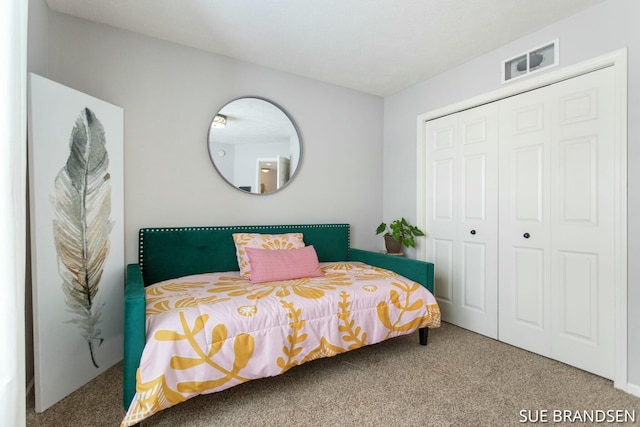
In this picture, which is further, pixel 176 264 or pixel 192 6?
pixel 176 264

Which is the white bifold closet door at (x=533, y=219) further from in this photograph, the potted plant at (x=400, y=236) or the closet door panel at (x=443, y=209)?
the potted plant at (x=400, y=236)

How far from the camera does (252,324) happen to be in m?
1.70

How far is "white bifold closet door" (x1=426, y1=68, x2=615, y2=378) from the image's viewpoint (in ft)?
6.72

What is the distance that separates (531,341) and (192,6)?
11.3 ft

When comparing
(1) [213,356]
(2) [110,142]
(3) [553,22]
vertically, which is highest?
(3) [553,22]

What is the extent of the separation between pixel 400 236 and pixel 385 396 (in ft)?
5.59

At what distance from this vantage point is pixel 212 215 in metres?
2.72

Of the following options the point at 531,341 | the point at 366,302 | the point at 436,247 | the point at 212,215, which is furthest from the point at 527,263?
the point at 212,215

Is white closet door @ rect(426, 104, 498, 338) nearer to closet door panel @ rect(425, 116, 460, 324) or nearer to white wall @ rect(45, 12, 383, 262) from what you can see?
closet door panel @ rect(425, 116, 460, 324)

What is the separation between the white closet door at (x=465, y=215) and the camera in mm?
2686

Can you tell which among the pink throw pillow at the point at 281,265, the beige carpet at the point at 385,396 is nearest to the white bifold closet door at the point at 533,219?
the beige carpet at the point at 385,396

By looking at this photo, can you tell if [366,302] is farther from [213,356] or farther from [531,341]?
[531,341]

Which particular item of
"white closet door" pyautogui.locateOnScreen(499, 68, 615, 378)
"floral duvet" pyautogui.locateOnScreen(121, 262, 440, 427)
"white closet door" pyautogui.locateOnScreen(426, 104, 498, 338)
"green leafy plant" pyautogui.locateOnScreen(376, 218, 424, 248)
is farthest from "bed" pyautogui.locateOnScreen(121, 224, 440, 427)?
"white closet door" pyautogui.locateOnScreen(499, 68, 615, 378)

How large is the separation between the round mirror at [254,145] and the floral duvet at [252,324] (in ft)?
3.04
